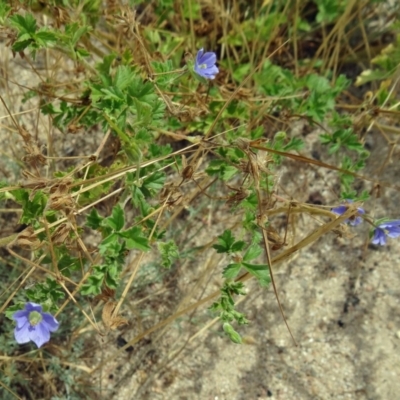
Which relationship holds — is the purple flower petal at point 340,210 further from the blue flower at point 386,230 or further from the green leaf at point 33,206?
the green leaf at point 33,206

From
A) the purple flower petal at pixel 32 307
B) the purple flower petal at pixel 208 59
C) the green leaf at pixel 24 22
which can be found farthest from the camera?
the purple flower petal at pixel 208 59

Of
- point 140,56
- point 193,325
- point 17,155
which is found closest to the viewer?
point 140,56

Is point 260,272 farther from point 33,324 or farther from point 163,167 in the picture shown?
point 33,324

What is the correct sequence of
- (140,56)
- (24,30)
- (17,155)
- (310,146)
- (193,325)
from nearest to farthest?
(24,30) < (140,56) < (193,325) < (17,155) < (310,146)

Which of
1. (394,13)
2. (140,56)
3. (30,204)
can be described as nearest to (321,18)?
(394,13)

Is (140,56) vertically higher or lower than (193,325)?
higher

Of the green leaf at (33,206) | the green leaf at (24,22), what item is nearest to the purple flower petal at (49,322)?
the green leaf at (33,206)

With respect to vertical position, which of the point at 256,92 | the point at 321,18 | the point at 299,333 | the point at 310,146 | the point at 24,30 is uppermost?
the point at 24,30

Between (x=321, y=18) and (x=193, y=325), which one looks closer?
(x=193, y=325)

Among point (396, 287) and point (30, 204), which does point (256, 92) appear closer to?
point (396, 287)
